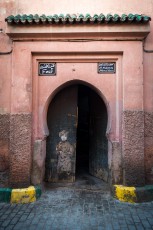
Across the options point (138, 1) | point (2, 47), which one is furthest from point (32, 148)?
point (138, 1)

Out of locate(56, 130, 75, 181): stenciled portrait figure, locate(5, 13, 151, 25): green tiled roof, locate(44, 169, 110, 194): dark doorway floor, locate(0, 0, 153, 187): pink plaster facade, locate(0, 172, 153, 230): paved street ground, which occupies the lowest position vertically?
locate(0, 172, 153, 230): paved street ground

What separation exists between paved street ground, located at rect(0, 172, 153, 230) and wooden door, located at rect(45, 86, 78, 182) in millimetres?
683

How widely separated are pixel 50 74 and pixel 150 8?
329cm

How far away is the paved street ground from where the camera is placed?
439cm

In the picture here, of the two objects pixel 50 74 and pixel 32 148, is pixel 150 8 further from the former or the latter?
pixel 32 148

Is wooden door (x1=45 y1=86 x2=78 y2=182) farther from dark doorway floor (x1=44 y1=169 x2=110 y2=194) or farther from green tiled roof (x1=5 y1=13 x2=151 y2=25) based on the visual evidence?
green tiled roof (x1=5 y1=13 x2=151 y2=25)

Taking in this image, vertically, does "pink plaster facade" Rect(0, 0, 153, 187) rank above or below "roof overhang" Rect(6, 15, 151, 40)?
below

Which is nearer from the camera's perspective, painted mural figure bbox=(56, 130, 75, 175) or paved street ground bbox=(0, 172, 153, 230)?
paved street ground bbox=(0, 172, 153, 230)

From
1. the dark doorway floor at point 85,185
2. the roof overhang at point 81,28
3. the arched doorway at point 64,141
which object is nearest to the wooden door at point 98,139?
the arched doorway at point 64,141

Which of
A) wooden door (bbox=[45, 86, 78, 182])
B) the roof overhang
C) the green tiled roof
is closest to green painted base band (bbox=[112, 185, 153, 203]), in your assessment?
wooden door (bbox=[45, 86, 78, 182])

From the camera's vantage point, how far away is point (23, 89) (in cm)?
571

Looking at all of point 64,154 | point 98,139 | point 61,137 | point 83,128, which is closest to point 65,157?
point 64,154

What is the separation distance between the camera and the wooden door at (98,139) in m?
6.77

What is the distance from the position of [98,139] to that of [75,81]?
7.08ft
